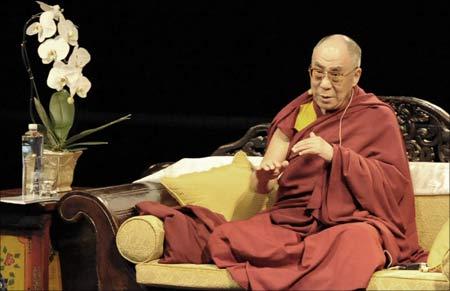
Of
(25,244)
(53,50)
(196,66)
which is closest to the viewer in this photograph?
(25,244)

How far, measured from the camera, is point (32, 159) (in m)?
3.59

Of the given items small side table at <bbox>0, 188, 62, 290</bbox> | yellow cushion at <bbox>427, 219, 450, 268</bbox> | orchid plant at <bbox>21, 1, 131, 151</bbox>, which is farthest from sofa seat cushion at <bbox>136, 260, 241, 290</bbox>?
orchid plant at <bbox>21, 1, 131, 151</bbox>

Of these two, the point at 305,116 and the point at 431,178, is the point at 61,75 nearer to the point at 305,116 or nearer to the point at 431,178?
the point at 305,116

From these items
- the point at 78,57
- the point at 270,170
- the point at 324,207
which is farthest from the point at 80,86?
the point at 324,207

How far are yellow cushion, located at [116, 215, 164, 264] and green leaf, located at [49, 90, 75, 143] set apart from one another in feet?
2.09

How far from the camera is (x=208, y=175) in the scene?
3.55 m

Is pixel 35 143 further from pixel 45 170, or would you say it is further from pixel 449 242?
pixel 449 242

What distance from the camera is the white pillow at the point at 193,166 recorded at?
12.2 ft

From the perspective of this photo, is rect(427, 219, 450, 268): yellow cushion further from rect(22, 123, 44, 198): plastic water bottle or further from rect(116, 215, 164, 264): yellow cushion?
rect(22, 123, 44, 198): plastic water bottle

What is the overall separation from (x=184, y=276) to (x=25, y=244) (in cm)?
74

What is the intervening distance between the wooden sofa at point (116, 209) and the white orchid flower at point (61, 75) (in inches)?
18.9

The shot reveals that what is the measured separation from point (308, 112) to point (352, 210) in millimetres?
461

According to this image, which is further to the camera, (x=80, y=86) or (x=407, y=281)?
(x=80, y=86)

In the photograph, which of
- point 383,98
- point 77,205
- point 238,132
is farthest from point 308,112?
point 238,132
